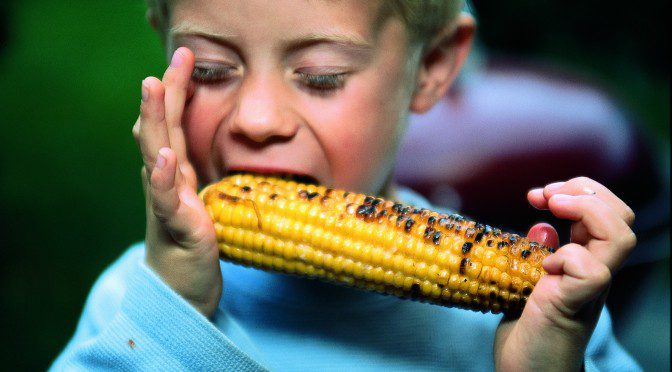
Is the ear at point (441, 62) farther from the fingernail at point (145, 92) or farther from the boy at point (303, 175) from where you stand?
the fingernail at point (145, 92)

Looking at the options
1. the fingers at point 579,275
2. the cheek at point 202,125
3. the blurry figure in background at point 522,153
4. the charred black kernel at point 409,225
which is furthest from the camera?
the blurry figure in background at point 522,153

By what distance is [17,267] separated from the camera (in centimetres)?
203

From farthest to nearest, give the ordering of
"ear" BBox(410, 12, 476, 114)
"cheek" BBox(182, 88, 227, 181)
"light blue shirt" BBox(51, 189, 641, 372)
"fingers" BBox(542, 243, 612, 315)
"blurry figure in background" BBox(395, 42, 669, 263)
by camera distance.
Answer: "blurry figure in background" BBox(395, 42, 669, 263)
"ear" BBox(410, 12, 476, 114)
"light blue shirt" BBox(51, 189, 641, 372)
"cheek" BBox(182, 88, 227, 181)
"fingers" BBox(542, 243, 612, 315)

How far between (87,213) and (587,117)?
142 centimetres

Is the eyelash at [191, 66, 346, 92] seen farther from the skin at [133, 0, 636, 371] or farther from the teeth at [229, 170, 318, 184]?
the teeth at [229, 170, 318, 184]

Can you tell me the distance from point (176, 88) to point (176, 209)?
171 millimetres

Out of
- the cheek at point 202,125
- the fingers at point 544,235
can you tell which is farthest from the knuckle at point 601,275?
the cheek at point 202,125

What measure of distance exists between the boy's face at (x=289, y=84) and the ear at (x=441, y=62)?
6.2 inches

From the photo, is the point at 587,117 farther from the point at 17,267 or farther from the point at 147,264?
the point at 17,267

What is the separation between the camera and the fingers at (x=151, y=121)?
0.86m

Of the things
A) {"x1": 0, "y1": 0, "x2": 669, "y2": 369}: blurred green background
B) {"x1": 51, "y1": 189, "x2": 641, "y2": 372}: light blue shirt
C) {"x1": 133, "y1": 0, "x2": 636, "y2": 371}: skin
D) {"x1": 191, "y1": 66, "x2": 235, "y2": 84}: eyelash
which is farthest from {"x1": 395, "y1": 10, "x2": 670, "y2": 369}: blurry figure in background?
{"x1": 191, "y1": 66, "x2": 235, "y2": 84}: eyelash

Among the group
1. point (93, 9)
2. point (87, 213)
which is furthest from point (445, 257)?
point (93, 9)

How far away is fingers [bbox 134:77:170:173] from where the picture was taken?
863 millimetres

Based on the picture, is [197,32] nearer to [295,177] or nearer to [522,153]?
[295,177]
